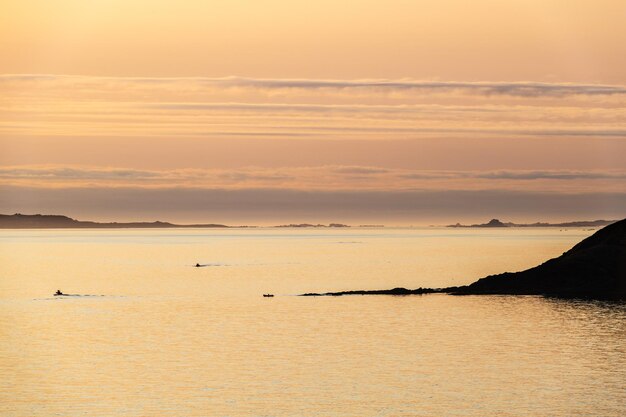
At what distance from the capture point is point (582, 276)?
129 meters

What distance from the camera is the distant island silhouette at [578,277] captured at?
126 meters

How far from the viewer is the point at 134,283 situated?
16912 centimetres

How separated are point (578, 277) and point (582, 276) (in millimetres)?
517

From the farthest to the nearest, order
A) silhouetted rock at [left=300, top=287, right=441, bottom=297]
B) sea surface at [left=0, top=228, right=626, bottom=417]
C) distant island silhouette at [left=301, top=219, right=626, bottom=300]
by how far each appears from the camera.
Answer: silhouetted rock at [left=300, top=287, right=441, bottom=297] → distant island silhouette at [left=301, top=219, right=626, bottom=300] → sea surface at [left=0, top=228, right=626, bottom=417]

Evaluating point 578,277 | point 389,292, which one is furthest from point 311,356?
point 578,277

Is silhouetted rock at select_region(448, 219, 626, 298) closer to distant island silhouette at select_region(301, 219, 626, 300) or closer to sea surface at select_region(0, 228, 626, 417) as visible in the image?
distant island silhouette at select_region(301, 219, 626, 300)

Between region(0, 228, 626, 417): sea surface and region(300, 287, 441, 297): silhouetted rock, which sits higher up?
region(300, 287, 441, 297): silhouetted rock

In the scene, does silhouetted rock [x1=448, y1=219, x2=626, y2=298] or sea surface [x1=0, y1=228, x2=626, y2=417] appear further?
silhouetted rock [x1=448, y1=219, x2=626, y2=298]

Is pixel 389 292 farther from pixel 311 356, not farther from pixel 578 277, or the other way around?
pixel 311 356

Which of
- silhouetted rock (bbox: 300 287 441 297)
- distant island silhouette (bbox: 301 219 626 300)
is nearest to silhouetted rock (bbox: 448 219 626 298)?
distant island silhouette (bbox: 301 219 626 300)

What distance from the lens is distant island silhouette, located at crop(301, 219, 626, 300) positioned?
126312 millimetres

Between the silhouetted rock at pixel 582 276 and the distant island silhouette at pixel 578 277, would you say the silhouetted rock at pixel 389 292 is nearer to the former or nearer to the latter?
the distant island silhouette at pixel 578 277

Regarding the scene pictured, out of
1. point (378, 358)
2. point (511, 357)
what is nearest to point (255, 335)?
point (378, 358)

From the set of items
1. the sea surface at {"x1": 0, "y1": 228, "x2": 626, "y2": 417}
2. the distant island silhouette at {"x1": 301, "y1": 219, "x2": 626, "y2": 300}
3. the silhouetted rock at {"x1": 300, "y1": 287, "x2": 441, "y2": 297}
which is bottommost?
the sea surface at {"x1": 0, "y1": 228, "x2": 626, "y2": 417}
